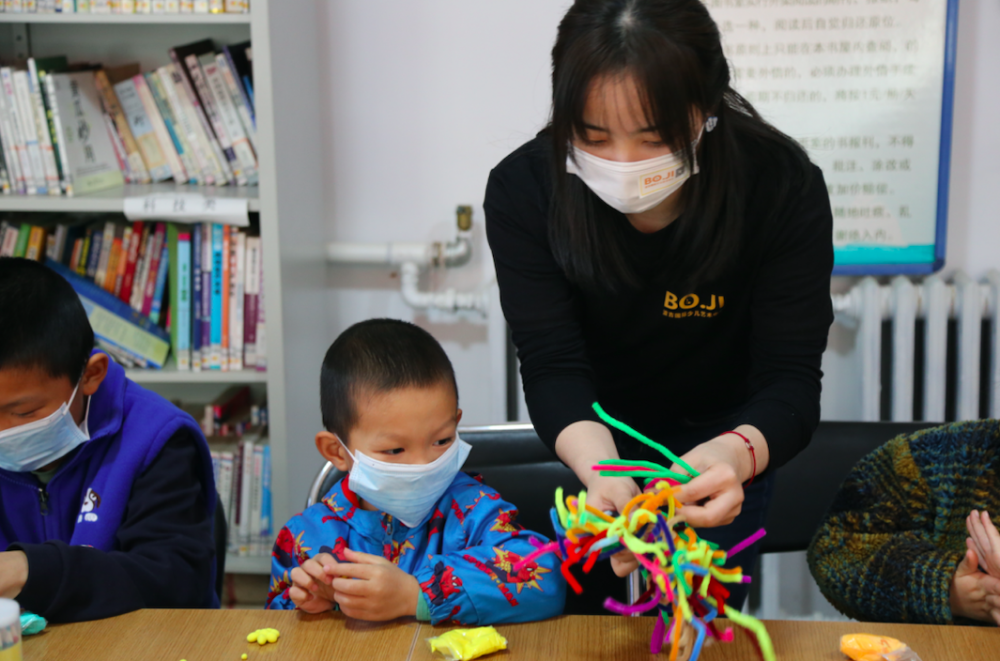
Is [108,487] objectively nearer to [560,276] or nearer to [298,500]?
[560,276]

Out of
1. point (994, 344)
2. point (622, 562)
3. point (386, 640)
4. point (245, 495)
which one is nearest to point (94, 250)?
point (245, 495)

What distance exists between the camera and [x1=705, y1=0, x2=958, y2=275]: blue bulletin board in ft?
6.71

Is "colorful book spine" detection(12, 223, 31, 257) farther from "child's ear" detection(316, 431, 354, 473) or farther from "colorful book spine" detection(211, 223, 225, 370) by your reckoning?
"child's ear" detection(316, 431, 354, 473)

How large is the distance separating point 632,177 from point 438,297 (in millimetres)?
1258

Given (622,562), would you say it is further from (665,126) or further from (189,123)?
(189,123)

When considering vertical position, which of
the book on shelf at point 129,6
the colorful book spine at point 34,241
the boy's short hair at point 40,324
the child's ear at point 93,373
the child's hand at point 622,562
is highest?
the book on shelf at point 129,6

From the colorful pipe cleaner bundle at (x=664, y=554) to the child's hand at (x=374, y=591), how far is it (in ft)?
0.57

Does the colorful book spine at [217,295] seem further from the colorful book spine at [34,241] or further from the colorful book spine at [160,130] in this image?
the colorful book spine at [34,241]

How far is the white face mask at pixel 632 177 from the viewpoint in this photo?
0.99 m

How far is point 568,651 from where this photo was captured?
0.85 m

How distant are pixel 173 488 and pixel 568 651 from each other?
61 centimetres

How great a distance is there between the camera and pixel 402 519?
1.11m

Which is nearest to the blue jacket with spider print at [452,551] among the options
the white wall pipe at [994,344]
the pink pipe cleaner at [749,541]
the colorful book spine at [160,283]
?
the pink pipe cleaner at [749,541]

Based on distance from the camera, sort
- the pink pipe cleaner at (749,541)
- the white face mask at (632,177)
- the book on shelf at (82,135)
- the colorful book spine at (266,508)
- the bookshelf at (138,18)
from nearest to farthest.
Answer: the pink pipe cleaner at (749,541)
the white face mask at (632,177)
the bookshelf at (138,18)
the book on shelf at (82,135)
the colorful book spine at (266,508)
